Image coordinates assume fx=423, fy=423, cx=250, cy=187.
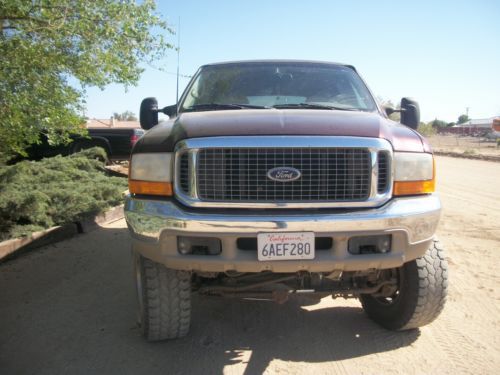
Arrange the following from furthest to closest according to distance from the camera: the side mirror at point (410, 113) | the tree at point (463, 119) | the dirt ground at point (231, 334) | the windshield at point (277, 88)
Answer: the tree at point (463, 119) → the side mirror at point (410, 113) → the windshield at point (277, 88) → the dirt ground at point (231, 334)

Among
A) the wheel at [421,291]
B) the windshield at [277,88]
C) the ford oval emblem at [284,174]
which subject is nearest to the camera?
the ford oval emblem at [284,174]

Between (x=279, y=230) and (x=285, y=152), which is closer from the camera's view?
(x=279, y=230)

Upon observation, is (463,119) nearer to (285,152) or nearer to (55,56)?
(55,56)

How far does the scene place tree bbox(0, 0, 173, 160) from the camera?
203 inches

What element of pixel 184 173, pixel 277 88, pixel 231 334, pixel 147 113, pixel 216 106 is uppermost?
pixel 277 88

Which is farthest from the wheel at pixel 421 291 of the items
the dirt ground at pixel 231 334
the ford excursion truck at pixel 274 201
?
the ford excursion truck at pixel 274 201

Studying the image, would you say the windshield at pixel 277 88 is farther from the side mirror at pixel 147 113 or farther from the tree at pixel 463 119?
the tree at pixel 463 119

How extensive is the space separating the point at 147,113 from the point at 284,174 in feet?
6.25

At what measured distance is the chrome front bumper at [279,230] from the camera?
93.3 inches

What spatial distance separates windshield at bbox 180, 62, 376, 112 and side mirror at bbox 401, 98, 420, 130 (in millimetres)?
415

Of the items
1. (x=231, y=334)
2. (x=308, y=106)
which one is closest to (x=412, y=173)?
(x=308, y=106)

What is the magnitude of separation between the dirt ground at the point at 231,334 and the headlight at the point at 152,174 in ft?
3.73

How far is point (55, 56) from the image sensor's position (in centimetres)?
558

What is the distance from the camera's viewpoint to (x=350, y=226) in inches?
94.0
